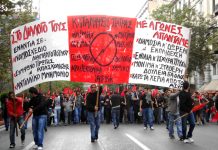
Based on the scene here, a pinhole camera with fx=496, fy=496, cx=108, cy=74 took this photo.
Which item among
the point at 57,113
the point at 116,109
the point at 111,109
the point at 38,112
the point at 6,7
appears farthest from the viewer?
the point at 57,113

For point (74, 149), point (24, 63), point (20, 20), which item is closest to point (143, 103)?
point (74, 149)

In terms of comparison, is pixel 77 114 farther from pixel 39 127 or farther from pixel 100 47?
pixel 100 47

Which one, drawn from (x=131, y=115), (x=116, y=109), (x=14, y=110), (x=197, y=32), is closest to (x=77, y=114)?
(x=131, y=115)

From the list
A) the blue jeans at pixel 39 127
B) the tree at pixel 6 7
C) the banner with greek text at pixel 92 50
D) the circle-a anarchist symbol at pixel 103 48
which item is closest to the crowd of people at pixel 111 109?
the blue jeans at pixel 39 127

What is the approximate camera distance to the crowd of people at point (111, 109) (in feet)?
42.8

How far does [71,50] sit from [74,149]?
268cm

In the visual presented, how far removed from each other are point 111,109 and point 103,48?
1424 cm

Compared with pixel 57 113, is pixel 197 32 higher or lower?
higher

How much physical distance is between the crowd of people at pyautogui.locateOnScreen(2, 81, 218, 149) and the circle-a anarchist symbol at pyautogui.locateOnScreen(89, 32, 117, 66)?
4.61 feet

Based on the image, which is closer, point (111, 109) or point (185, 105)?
point (185, 105)

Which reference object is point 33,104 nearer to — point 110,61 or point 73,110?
point 110,61

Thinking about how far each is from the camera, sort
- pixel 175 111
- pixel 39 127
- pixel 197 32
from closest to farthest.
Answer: pixel 39 127, pixel 175 111, pixel 197 32

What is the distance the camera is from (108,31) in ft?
39.4

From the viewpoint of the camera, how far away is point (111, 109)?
85.4ft
